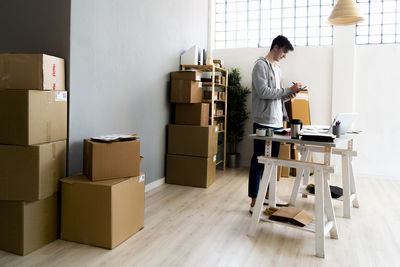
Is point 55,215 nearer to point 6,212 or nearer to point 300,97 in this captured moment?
point 6,212

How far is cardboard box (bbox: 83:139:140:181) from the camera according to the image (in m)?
2.37

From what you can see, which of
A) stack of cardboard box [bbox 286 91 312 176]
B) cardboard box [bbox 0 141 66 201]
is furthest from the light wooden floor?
stack of cardboard box [bbox 286 91 312 176]

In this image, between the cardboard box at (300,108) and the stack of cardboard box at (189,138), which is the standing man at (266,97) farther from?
the cardboard box at (300,108)

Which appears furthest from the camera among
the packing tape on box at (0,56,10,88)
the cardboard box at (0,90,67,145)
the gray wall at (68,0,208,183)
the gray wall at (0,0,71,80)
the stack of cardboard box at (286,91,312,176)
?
the stack of cardboard box at (286,91,312,176)

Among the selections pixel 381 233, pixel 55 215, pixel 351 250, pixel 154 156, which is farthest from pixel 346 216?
pixel 55 215

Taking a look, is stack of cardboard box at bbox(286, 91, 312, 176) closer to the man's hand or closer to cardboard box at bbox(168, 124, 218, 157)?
cardboard box at bbox(168, 124, 218, 157)

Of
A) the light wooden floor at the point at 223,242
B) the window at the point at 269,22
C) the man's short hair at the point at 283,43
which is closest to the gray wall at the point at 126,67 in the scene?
the light wooden floor at the point at 223,242

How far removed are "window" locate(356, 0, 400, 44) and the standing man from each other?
267cm

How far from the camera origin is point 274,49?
10.3 feet

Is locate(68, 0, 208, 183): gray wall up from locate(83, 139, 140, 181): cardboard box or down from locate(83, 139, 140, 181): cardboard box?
up

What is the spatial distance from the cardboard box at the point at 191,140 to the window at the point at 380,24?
9.32ft

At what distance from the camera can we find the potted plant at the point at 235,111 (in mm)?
5383

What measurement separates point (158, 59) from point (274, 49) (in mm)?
1419

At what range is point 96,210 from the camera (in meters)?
2.31
